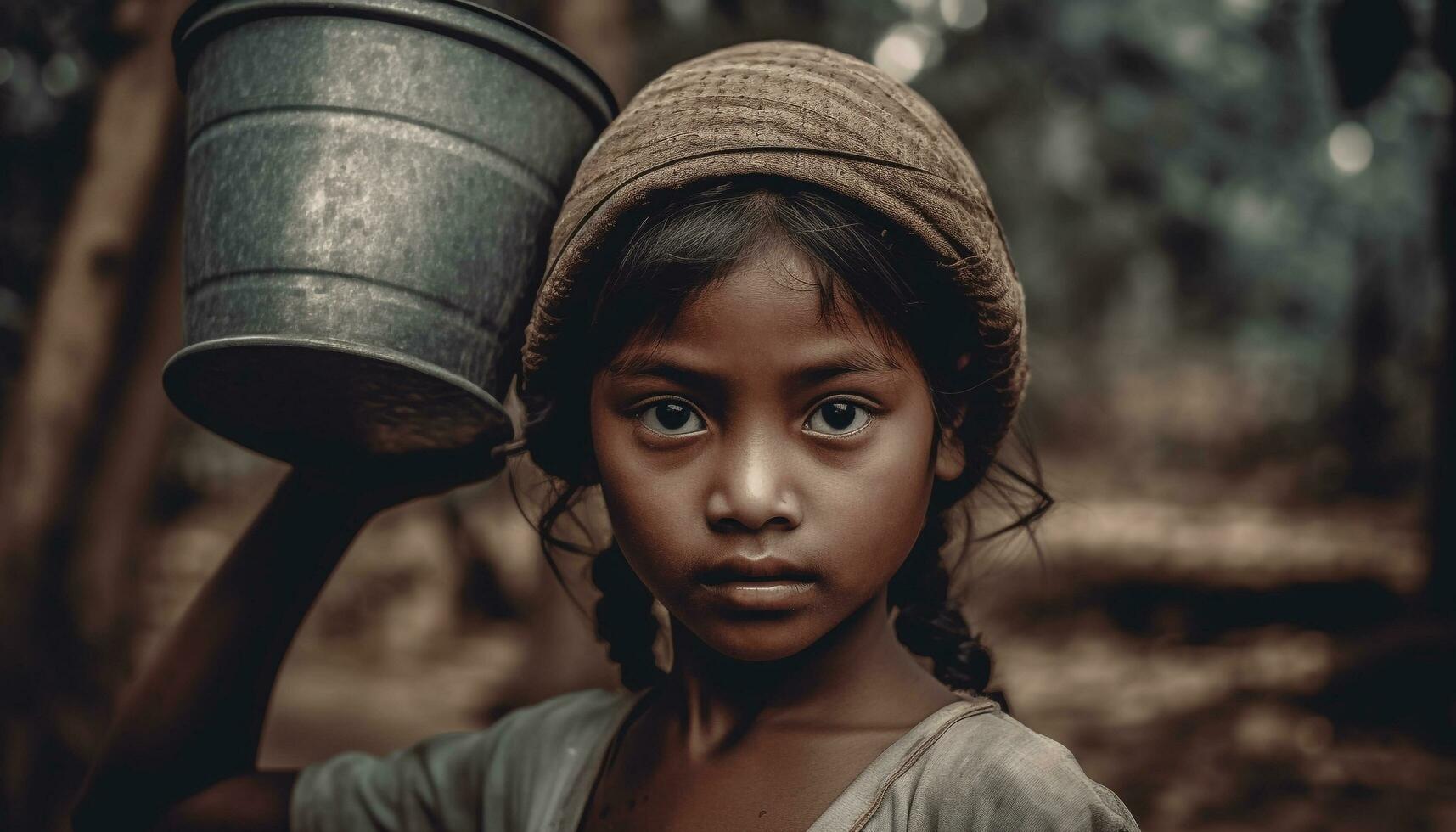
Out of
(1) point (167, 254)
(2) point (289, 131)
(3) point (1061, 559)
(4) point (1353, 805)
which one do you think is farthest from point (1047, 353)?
(2) point (289, 131)

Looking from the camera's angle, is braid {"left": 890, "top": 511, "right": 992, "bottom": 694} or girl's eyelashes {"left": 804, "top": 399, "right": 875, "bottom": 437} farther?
braid {"left": 890, "top": 511, "right": 992, "bottom": 694}

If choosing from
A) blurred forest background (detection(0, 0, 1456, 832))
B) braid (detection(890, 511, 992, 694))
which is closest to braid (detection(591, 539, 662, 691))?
braid (detection(890, 511, 992, 694))

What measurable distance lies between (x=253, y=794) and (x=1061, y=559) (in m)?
6.72

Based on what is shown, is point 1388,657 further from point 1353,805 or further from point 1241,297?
point 1241,297

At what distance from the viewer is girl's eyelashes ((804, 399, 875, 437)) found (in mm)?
1357

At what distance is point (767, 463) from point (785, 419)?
6 centimetres

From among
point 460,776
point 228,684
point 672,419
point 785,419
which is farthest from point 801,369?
point 228,684

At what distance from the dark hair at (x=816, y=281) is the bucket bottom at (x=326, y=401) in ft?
0.34

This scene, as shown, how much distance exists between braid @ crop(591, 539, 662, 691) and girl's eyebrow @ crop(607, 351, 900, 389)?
0.53m

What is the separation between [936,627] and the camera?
1.77 meters

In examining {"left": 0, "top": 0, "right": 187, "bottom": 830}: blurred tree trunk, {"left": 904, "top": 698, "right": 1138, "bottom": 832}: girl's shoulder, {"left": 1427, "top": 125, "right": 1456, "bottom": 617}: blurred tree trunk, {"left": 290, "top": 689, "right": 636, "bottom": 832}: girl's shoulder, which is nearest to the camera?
{"left": 904, "top": 698, "right": 1138, "bottom": 832}: girl's shoulder

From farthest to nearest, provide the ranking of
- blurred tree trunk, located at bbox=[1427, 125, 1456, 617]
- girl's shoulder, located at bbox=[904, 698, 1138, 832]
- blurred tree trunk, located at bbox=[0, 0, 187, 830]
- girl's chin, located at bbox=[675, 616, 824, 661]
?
blurred tree trunk, located at bbox=[1427, 125, 1456, 617]
blurred tree trunk, located at bbox=[0, 0, 187, 830]
girl's chin, located at bbox=[675, 616, 824, 661]
girl's shoulder, located at bbox=[904, 698, 1138, 832]

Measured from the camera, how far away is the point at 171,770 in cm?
171

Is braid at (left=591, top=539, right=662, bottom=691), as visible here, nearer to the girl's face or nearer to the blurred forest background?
the girl's face
